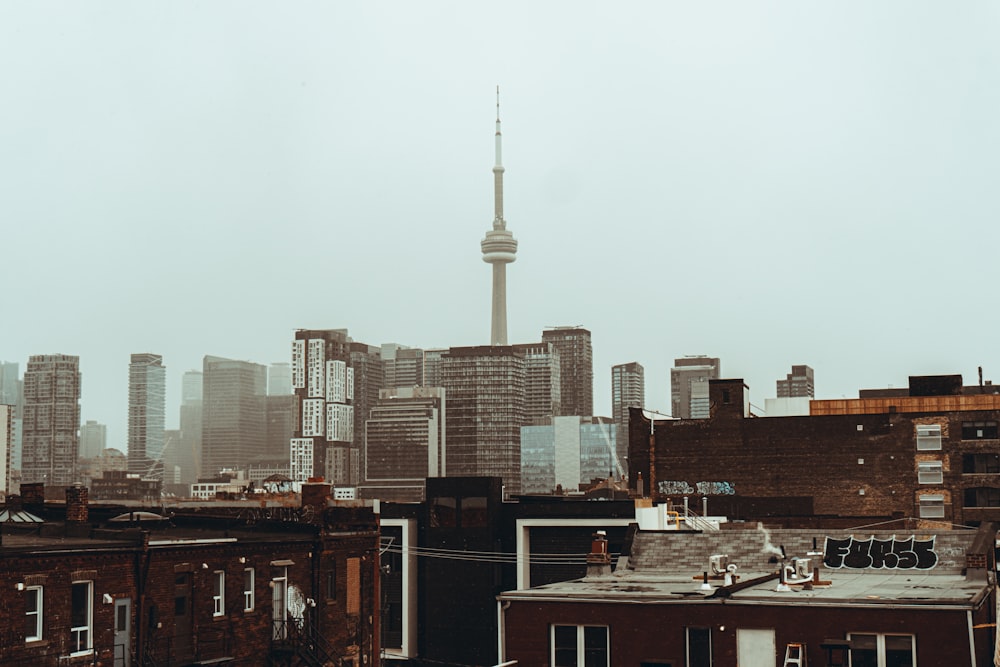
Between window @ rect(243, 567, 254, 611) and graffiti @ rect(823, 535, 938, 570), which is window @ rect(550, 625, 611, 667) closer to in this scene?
graffiti @ rect(823, 535, 938, 570)

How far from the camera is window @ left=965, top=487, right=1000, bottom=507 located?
10769 centimetres

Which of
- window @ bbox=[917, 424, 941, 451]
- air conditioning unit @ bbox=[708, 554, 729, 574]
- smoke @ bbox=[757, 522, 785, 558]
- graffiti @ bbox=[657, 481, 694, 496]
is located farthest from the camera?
graffiti @ bbox=[657, 481, 694, 496]

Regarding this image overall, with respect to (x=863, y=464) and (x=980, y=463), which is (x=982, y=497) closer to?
(x=980, y=463)

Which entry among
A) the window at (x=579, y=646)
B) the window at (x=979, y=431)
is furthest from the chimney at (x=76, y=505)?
the window at (x=979, y=431)

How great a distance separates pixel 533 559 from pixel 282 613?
1705 inches

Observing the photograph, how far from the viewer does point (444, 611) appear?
3684 inches

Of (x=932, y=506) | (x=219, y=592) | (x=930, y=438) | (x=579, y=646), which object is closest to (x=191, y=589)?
(x=219, y=592)

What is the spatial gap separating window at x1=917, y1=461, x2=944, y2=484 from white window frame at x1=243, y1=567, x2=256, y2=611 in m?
78.5

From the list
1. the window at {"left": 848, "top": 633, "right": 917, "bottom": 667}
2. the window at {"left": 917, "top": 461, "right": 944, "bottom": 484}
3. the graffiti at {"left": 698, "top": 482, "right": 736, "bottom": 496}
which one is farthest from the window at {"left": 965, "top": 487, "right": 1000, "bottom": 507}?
the window at {"left": 848, "top": 633, "right": 917, "bottom": 667}

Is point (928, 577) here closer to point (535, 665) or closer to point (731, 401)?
point (535, 665)

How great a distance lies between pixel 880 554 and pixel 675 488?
72.6 meters

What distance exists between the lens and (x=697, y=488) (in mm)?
112125

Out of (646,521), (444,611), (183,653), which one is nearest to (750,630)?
(183,653)

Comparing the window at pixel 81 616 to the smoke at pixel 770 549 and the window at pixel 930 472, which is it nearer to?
the smoke at pixel 770 549
